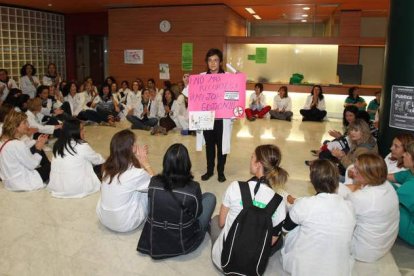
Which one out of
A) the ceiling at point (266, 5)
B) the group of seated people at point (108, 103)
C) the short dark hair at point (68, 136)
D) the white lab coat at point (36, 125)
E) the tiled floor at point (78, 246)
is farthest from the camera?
the ceiling at point (266, 5)

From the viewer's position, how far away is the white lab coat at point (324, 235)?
2.24 meters

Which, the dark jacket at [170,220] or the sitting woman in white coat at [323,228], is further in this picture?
the dark jacket at [170,220]

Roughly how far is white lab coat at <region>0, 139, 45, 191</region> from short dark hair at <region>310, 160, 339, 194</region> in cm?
302

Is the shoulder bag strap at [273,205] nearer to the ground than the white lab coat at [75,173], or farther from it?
farther from it

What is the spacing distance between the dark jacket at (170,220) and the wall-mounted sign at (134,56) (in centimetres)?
854

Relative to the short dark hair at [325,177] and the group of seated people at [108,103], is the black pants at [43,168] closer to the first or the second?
the group of seated people at [108,103]

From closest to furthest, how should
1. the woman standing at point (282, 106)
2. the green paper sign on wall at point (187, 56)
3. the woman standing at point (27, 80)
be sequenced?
the woman standing at point (27, 80) < the woman standing at point (282, 106) < the green paper sign on wall at point (187, 56)

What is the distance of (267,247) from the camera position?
229 centimetres

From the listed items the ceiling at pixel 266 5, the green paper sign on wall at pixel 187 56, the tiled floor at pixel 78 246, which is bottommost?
the tiled floor at pixel 78 246

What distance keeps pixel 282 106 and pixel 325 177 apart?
7453mm

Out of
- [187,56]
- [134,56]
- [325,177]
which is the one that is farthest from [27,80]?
[325,177]

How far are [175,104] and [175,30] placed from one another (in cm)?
327

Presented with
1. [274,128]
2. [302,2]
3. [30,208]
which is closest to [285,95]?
[274,128]

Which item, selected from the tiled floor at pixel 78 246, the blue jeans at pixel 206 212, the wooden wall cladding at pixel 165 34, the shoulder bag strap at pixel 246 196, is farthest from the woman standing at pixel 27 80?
the shoulder bag strap at pixel 246 196
